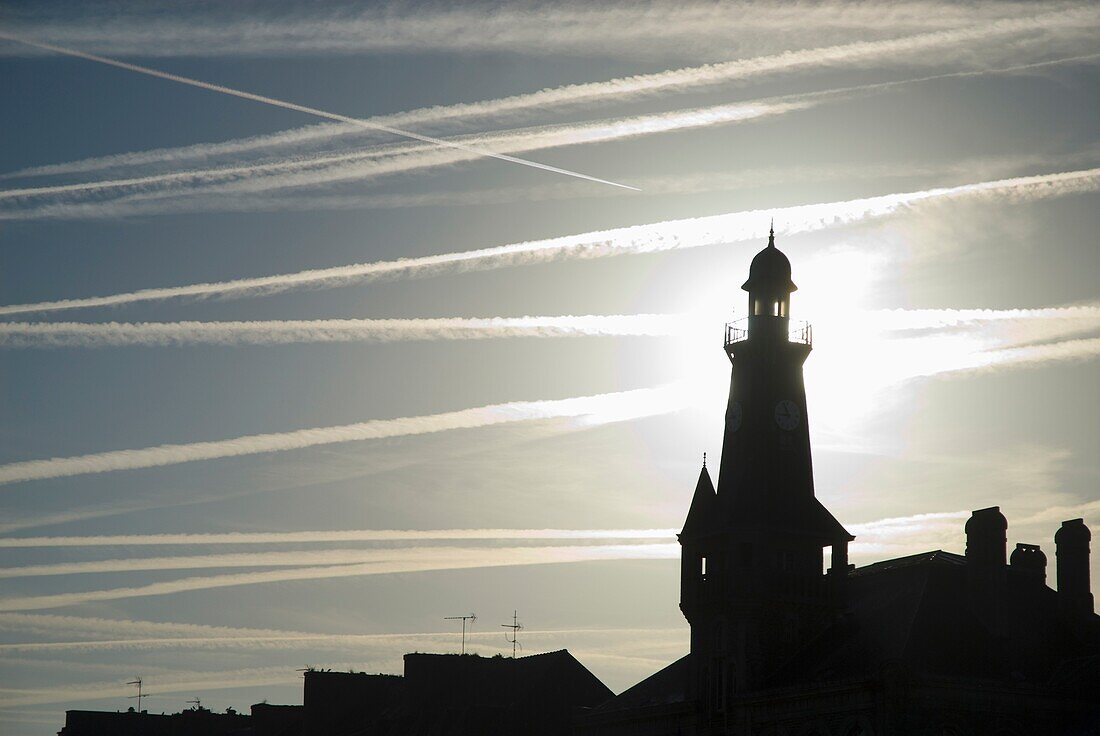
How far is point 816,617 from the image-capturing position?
79875 millimetres

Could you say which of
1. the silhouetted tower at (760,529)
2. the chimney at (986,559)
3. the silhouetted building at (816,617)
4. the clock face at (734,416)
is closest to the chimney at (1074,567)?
the silhouetted building at (816,617)

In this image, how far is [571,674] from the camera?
103 meters

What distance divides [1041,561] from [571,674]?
116 ft

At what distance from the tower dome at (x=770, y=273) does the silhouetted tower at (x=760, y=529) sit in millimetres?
52

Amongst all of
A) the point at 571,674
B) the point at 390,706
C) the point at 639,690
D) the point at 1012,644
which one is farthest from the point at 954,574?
the point at 390,706

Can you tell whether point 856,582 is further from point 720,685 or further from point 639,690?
point 639,690

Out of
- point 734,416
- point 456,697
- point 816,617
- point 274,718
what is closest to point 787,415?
point 734,416

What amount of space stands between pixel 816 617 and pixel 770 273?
17.8 m

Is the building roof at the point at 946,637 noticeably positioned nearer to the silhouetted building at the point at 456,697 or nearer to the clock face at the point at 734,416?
the clock face at the point at 734,416

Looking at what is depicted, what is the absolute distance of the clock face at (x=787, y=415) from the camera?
82812 mm

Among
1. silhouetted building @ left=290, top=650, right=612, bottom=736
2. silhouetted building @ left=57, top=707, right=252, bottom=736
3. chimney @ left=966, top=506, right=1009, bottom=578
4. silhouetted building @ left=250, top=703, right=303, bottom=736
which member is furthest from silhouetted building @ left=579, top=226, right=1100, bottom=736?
silhouetted building @ left=57, top=707, right=252, bottom=736

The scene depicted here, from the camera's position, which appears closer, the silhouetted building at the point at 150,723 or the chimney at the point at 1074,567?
the chimney at the point at 1074,567

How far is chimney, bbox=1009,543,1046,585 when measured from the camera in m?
75.9

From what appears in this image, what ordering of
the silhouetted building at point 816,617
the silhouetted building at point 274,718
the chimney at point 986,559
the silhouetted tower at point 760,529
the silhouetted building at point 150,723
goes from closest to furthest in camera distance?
the silhouetted building at point 816,617 < the chimney at point 986,559 < the silhouetted tower at point 760,529 < the silhouetted building at point 274,718 < the silhouetted building at point 150,723
